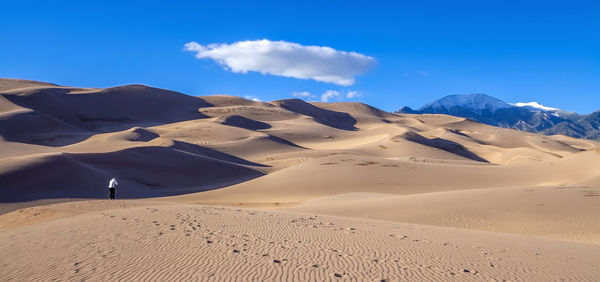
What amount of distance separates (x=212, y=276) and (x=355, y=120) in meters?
101

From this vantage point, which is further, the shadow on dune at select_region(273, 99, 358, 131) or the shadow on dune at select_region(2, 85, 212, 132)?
the shadow on dune at select_region(273, 99, 358, 131)

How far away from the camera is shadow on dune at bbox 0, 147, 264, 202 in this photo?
2067cm

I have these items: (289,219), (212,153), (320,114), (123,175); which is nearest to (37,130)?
(212,153)

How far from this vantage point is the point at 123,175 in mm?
27328

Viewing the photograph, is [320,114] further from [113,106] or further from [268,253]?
[268,253]

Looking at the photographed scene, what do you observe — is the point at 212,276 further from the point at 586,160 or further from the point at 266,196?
the point at 586,160

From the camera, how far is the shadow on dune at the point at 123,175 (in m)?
20.7

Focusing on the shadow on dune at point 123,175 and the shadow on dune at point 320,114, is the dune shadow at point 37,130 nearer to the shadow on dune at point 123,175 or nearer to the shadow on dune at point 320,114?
the shadow on dune at point 123,175

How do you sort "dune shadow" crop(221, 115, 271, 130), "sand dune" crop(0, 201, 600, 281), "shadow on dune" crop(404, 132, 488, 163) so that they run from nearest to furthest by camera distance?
"sand dune" crop(0, 201, 600, 281) → "shadow on dune" crop(404, 132, 488, 163) → "dune shadow" crop(221, 115, 271, 130)

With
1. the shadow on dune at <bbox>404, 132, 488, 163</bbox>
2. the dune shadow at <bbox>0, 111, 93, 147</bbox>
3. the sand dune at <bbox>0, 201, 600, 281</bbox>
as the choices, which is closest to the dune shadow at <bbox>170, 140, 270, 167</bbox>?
the dune shadow at <bbox>0, 111, 93, 147</bbox>

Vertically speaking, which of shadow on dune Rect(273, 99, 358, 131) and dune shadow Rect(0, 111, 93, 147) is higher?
shadow on dune Rect(273, 99, 358, 131)

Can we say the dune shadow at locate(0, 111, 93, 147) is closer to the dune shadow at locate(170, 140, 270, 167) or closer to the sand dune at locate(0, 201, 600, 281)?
the dune shadow at locate(170, 140, 270, 167)

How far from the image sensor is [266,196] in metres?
23.8

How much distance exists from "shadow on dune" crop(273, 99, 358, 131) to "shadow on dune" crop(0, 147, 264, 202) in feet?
215
